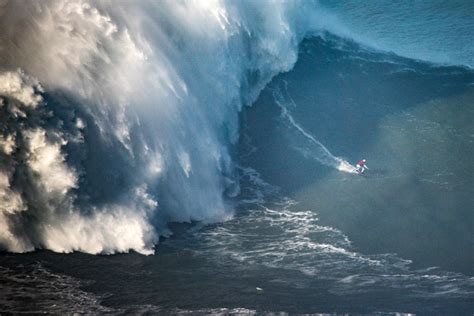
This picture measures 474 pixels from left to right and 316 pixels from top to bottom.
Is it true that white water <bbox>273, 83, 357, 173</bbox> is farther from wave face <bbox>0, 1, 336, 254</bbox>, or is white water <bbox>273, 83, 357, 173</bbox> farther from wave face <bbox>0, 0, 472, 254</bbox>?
wave face <bbox>0, 1, 336, 254</bbox>

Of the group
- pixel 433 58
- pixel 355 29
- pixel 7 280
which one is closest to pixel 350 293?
pixel 7 280

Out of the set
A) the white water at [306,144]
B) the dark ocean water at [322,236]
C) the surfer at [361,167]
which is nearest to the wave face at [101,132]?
the dark ocean water at [322,236]

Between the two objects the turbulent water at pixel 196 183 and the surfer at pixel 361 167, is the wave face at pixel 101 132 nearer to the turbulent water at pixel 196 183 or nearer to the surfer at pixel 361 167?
the turbulent water at pixel 196 183

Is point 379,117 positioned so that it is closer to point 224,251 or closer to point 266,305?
point 224,251

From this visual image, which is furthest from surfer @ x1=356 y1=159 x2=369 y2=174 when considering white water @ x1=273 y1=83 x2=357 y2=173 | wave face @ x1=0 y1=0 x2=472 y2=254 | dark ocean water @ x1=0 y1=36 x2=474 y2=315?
wave face @ x1=0 y1=0 x2=472 y2=254

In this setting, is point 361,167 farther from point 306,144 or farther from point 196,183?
point 196,183

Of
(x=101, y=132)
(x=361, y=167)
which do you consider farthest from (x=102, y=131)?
(x=361, y=167)
